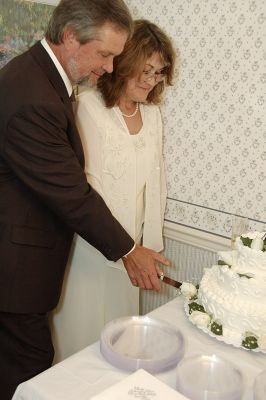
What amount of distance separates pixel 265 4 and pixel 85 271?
1.33 m

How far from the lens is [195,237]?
7.09 ft

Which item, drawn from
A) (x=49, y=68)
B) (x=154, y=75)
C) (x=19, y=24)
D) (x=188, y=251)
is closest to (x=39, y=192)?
(x=49, y=68)

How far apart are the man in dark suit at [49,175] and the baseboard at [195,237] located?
521 millimetres

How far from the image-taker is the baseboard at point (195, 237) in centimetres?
208

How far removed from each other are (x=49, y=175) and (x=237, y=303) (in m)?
0.69

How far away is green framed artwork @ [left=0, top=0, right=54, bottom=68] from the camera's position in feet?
6.08

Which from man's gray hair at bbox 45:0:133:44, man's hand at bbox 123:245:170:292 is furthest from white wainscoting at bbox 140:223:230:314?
man's gray hair at bbox 45:0:133:44

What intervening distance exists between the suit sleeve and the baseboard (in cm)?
65

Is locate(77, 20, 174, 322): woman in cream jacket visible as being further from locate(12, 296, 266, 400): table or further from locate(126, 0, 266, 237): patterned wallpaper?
locate(12, 296, 266, 400): table

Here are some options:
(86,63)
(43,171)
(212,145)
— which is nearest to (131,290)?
(212,145)

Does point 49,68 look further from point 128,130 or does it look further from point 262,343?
point 262,343

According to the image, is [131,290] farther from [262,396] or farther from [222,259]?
[262,396]

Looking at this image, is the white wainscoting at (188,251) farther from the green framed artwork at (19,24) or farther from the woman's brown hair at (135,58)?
the green framed artwork at (19,24)

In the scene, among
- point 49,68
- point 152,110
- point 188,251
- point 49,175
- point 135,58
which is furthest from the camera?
point 188,251
